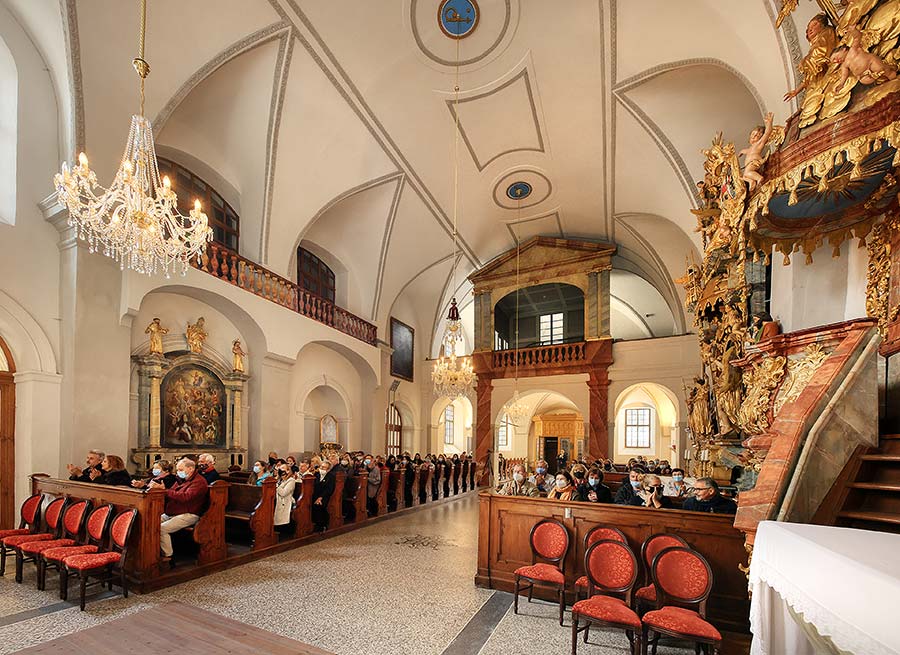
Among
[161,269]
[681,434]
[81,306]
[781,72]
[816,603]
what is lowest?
[681,434]

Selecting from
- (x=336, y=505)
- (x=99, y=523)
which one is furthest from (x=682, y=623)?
(x=336, y=505)

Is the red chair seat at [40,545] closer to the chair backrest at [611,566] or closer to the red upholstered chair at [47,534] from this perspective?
the red upholstered chair at [47,534]

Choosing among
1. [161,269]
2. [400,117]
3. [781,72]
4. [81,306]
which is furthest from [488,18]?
[81,306]

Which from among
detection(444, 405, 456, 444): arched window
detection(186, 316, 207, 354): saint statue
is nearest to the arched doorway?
detection(186, 316, 207, 354): saint statue

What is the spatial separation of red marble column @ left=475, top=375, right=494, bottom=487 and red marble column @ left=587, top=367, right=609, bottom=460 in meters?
3.45

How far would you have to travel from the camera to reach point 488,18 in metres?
8.23

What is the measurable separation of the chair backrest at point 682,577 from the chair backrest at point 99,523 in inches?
220

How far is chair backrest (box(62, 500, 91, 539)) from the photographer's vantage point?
5301mm

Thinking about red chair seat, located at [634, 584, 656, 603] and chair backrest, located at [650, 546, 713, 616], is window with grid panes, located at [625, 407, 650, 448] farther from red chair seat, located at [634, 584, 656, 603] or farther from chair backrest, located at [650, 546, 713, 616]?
chair backrest, located at [650, 546, 713, 616]

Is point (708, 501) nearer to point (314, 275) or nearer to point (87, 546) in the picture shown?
point (87, 546)

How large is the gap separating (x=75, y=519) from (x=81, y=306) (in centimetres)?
330

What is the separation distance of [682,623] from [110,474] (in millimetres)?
6897

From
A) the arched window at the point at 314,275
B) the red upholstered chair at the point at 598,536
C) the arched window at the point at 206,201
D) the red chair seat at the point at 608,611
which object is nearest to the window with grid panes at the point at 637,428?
the arched window at the point at 314,275

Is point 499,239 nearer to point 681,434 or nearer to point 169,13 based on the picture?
point 681,434
